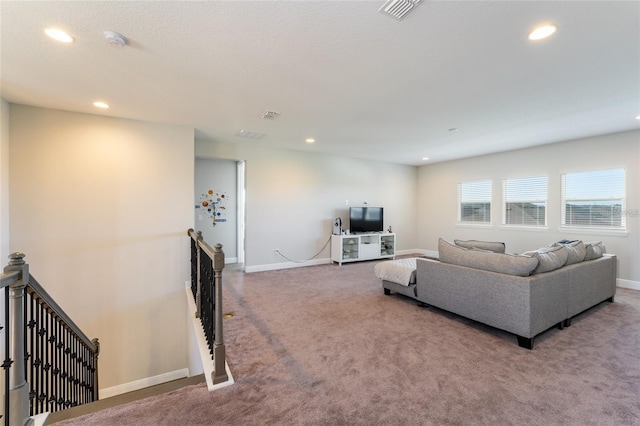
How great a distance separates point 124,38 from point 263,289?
3.48 meters

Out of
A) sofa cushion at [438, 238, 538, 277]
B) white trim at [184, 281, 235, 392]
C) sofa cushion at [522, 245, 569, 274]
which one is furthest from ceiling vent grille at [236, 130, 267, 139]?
sofa cushion at [522, 245, 569, 274]

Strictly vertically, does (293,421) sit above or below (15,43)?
below

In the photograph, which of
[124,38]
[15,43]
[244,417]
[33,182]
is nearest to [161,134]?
[33,182]

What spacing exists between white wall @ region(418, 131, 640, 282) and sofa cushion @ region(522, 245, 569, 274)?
2.72 metres

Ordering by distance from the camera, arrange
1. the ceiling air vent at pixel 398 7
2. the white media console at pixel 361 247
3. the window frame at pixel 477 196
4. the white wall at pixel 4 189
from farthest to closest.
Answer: the window frame at pixel 477 196 → the white media console at pixel 361 247 → the white wall at pixel 4 189 → the ceiling air vent at pixel 398 7

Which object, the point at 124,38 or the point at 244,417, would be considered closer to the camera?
the point at 244,417

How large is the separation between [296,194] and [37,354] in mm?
4598

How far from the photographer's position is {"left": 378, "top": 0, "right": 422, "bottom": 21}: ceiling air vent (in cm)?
171

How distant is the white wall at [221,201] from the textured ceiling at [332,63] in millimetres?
1851

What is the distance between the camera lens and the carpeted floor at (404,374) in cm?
172

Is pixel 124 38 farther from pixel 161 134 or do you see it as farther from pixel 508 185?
pixel 508 185

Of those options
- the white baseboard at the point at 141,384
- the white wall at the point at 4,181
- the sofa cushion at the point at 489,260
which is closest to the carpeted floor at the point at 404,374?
the sofa cushion at the point at 489,260

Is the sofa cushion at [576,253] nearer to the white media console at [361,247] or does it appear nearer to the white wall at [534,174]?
the white wall at [534,174]

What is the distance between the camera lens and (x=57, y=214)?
3.58 meters
